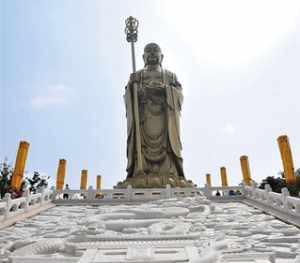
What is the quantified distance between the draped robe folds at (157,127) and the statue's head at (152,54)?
2.70 feet

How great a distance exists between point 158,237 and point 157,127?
740 cm

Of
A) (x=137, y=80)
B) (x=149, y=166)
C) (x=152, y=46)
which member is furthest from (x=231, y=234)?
(x=152, y=46)

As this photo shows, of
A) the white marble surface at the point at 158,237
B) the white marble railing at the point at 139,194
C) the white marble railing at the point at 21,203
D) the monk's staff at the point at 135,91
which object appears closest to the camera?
the white marble surface at the point at 158,237

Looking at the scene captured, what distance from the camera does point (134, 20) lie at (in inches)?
509

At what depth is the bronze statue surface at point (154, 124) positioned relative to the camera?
37.7 ft

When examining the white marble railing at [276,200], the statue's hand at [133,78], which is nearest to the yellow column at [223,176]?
the statue's hand at [133,78]

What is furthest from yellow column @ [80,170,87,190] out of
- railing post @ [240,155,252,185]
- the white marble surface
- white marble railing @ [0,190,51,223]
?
the white marble surface

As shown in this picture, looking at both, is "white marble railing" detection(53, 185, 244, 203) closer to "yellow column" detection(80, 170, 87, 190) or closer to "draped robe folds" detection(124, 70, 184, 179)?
"draped robe folds" detection(124, 70, 184, 179)

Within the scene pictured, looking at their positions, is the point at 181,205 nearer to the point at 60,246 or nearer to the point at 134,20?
the point at 60,246

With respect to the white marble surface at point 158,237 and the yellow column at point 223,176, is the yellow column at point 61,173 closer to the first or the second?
the white marble surface at point 158,237

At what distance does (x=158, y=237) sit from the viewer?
4.88m

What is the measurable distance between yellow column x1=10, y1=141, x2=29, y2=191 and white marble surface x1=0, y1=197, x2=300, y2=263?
102 inches

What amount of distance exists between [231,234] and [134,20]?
9541 millimetres

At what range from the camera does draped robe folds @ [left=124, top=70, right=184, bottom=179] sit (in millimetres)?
11586
